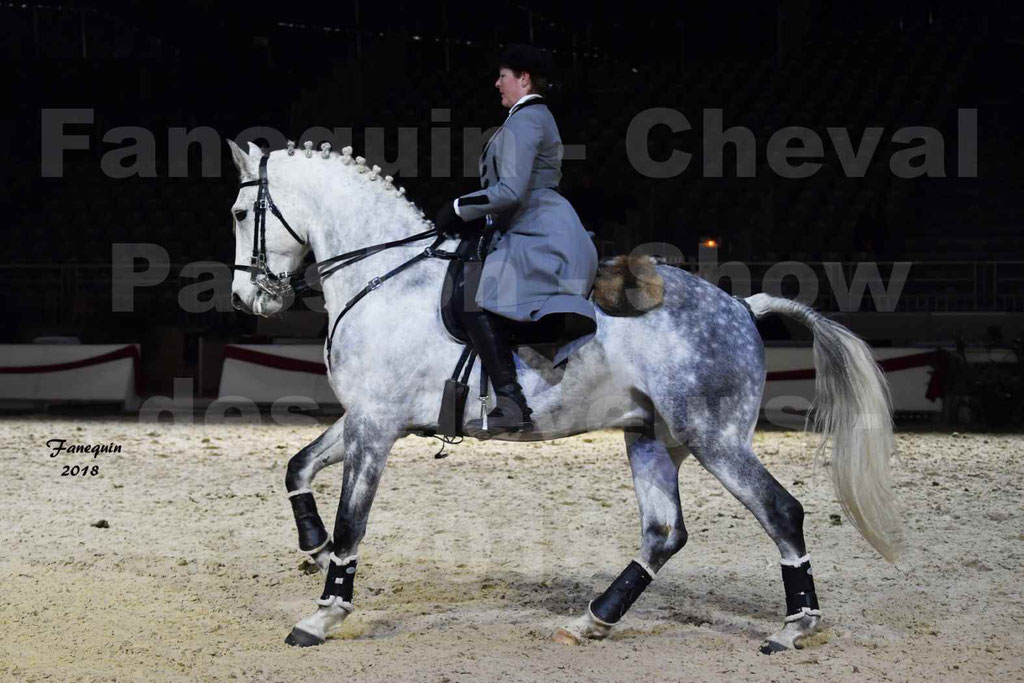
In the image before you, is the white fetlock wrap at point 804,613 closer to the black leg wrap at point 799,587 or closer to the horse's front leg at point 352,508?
the black leg wrap at point 799,587

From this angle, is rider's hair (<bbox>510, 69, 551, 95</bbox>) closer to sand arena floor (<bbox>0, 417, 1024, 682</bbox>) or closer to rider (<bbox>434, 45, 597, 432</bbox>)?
rider (<bbox>434, 45, 597, 432</bbox>)

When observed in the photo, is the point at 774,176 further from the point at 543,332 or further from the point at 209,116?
the point at 543,332

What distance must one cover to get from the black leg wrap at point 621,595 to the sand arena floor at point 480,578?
122mm

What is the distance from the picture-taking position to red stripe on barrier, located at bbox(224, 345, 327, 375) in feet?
36.4

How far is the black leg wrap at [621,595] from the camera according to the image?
4.18 metres

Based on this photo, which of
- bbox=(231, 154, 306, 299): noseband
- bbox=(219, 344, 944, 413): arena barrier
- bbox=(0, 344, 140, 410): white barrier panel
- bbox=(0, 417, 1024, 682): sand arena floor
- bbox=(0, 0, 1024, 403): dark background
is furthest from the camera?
bbox=(0, 0, 1024, 403): dark background

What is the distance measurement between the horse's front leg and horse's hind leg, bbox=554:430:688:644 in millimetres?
854

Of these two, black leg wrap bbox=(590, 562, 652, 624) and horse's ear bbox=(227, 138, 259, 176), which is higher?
horse's ear bbox=(227, 138, 259, 176)

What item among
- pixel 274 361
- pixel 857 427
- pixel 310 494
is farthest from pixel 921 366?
pixel 310 494

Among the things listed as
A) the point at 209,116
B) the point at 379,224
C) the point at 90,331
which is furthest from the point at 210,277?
the point at 379,224

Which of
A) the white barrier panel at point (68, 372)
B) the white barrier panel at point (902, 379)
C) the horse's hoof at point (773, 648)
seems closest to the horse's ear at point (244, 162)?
the horse's hoof at point (773, 648)

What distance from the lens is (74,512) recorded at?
6.36 meters

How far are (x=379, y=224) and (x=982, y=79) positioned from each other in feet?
47.1

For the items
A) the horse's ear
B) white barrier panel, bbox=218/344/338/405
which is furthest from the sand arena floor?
white barrier panel, bbox=218/344/338/405
